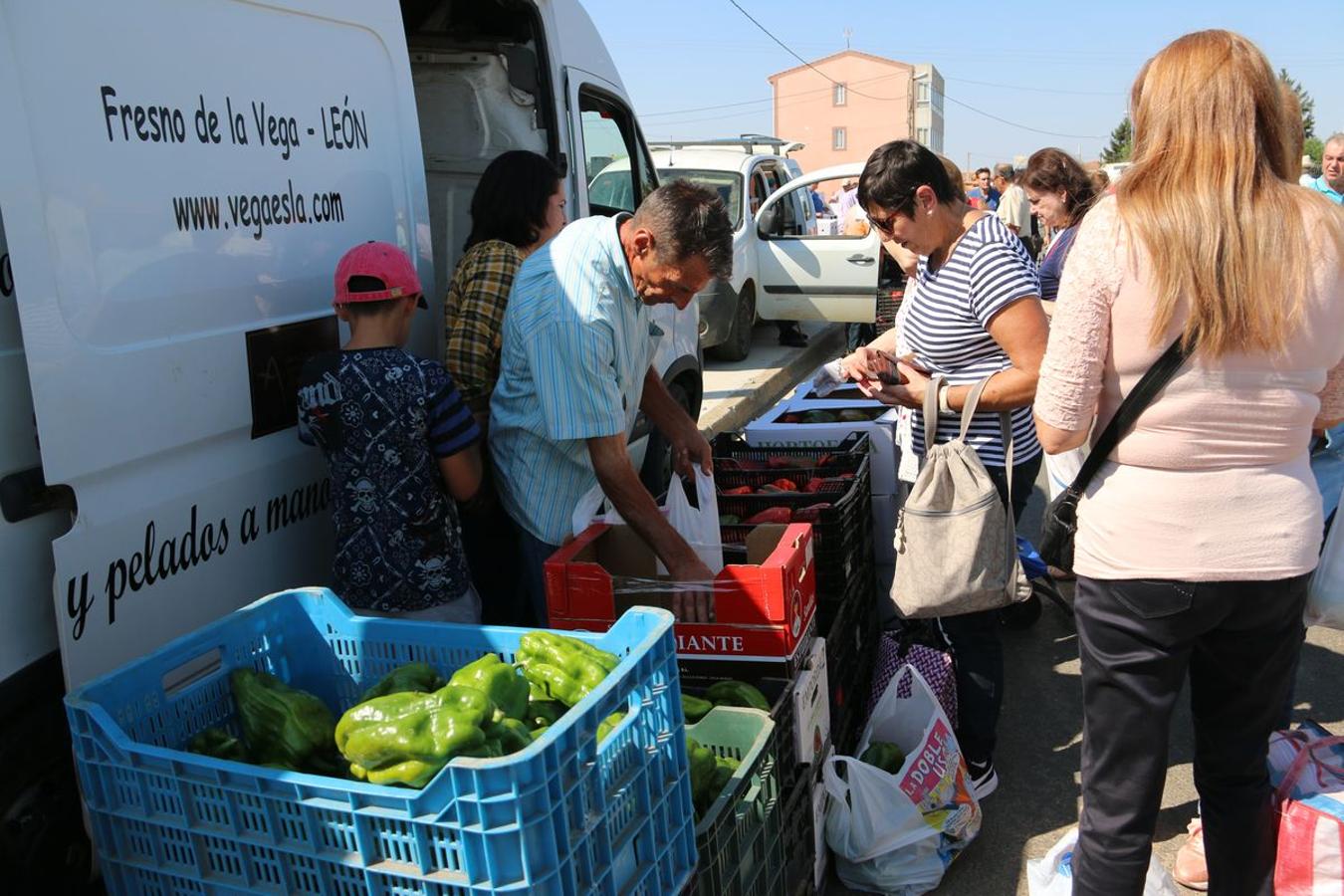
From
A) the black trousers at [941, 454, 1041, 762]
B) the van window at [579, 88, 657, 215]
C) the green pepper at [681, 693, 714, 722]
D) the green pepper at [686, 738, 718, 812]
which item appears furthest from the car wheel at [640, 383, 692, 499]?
the green pepper at [686, 738, 718, 812]

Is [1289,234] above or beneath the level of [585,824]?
above

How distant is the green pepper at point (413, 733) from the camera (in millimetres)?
1788

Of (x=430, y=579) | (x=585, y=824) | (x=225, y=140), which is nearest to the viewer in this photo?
(x=585, y=824)

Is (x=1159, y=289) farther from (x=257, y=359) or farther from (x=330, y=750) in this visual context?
(x=257, y=359)

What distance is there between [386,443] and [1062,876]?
2.11 meters

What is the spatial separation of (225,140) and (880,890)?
8.75 feet

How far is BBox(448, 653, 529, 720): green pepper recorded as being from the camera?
1960mm

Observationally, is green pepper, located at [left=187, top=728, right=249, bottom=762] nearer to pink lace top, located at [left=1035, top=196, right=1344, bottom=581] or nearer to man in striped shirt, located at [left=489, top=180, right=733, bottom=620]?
man in striped shirt, located at [left=489, top=180, right=733, bottom=620]

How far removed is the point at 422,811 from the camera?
5.38 feet

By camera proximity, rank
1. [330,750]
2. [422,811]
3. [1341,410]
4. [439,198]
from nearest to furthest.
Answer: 1. [422,811]
2. [330,750]
3. [1341,410]
4. [439,198]

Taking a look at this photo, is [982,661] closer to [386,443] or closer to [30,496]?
[386,443]

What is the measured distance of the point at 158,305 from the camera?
249cm

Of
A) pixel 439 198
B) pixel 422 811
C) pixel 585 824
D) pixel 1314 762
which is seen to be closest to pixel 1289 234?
pixel 1314 762

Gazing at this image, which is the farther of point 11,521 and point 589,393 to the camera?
point 589,393
